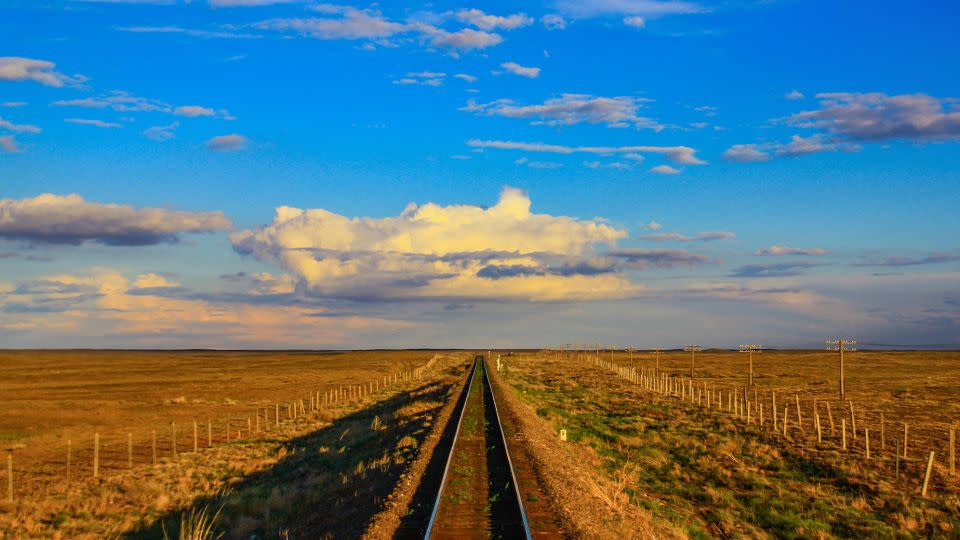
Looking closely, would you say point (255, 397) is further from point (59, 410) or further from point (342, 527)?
point (342, 527)

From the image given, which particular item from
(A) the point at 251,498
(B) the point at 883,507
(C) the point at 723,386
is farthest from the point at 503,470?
(C) the point at 723,386

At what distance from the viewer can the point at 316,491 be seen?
20.1 meters

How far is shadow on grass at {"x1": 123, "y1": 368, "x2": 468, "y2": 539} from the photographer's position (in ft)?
53.3

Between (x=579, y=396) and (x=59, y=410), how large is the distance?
39088 millimetres

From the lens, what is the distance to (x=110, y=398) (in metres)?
63.6

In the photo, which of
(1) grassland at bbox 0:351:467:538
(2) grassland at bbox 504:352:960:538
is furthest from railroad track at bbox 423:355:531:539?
(2) grassland at bbox 504:352:960:538

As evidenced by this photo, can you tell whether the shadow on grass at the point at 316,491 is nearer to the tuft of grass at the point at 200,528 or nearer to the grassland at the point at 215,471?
→ the grassland at the point at 215,471

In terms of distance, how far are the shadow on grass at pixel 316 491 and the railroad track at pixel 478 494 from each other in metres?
1.46

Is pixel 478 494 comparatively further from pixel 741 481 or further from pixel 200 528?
Answer: pixel 741 481

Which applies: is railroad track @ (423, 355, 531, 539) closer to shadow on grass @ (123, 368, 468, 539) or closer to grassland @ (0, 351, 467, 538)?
shadow on grass @ (123, 368, 468, 539)

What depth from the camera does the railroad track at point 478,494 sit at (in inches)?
509

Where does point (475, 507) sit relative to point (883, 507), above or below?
above

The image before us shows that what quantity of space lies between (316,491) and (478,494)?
642cm

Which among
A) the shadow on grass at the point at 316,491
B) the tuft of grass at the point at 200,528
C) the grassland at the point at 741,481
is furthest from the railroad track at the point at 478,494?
the tuft of grass at the point at 200,528
